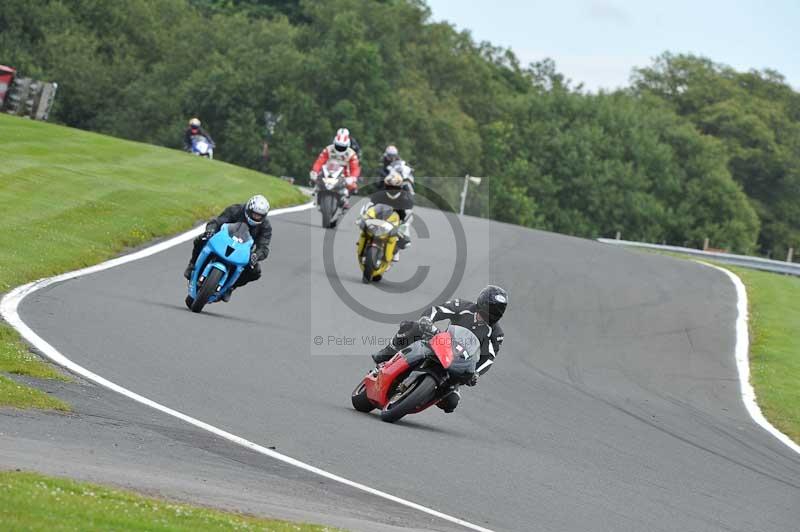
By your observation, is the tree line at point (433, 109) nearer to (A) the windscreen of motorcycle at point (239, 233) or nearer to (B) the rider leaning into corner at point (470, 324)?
(A) the windscreen of motorcycle at point (239, 233)

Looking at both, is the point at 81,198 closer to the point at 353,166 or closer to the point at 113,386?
the point at 353,166

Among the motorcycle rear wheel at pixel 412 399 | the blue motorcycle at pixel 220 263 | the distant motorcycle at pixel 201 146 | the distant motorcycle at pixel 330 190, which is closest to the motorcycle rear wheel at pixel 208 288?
the blue motorcycle at pixel 220 263

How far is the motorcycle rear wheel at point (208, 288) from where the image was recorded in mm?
17062

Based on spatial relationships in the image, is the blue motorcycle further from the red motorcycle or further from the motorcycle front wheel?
the motorcycle front wheel

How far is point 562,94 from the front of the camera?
3915 inches

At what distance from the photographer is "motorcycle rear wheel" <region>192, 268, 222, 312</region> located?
1706 centimetres

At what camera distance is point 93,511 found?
24.4 ft

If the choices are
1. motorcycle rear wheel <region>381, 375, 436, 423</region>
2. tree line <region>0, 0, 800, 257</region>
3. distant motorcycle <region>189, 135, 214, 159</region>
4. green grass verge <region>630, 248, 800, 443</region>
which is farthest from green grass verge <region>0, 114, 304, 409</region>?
tree line <region>0, 0, 800, 257</region>

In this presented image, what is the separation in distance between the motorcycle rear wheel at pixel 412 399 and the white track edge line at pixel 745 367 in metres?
4.77

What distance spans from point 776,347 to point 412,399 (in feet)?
35.7

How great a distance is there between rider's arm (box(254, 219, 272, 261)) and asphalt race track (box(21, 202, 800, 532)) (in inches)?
33.7

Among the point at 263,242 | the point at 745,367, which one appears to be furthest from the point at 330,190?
the point at 263,242

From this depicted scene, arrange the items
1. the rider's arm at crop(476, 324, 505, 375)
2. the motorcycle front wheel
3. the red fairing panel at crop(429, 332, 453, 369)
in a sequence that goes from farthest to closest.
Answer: the motorcycle front wheel, the rider's arm at crop(476, 324, 505, 375), the red fairing panel at crop(429, 332, 453, 369)

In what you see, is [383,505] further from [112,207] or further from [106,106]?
[106,106]
